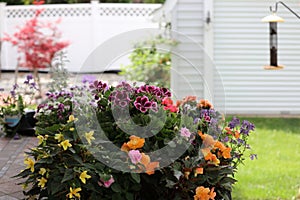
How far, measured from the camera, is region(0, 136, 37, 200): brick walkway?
9.44ft

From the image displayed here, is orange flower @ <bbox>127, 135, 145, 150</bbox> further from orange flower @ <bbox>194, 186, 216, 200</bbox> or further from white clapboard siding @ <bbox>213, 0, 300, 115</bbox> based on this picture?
white clapboard siding @ <bbox>213, 0, 300, 115</bbox>

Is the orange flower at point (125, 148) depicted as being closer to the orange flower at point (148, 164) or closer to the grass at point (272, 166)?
the orange flower at point (148, 164)

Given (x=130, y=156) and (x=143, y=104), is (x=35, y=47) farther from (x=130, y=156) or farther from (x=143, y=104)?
(x=130, y=156)

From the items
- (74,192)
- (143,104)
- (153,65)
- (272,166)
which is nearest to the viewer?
(74,192)

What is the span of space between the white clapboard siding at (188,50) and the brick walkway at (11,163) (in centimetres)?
295

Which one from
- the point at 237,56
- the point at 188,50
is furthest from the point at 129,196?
the point at 237,56

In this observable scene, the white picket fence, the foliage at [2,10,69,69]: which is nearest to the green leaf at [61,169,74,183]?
the foliage at [2,10,69,69]

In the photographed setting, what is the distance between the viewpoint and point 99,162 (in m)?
2.45

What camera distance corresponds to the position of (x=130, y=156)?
236cm

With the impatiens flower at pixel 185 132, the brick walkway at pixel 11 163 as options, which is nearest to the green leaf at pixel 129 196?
the impatiens flower at pixel 185 132

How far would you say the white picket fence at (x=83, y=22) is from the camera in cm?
1072

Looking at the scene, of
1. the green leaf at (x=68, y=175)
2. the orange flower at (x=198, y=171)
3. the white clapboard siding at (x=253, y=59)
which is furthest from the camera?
the white clapboard siding at (x=253, y=59)

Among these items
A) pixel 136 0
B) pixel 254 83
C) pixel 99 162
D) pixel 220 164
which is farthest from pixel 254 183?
pixel 136 0

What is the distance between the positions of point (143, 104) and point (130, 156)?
1.03ft
